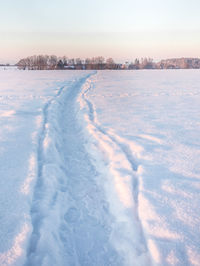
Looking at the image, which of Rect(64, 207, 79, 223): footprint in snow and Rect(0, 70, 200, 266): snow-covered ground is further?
Rect(64, 207, 79, 223): footprint in snow

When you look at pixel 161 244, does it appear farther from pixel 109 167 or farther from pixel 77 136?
pixel 77 136

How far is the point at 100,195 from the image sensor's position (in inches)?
108

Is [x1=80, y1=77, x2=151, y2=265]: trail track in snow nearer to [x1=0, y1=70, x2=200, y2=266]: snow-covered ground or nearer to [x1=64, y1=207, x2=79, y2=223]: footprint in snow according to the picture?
[x1=0, y1=70, x2=200, y2=266]: snow-covered ground

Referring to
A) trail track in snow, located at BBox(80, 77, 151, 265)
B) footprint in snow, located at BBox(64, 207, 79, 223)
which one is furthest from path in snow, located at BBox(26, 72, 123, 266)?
trail track in snow, located at BBox(80, 77, 151, 265)

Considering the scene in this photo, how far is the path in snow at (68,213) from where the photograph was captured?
1887mm

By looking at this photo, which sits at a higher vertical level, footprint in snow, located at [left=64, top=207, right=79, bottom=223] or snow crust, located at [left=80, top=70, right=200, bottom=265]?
snow crust, located at [left=80, top=70, right=200, bottom=265]

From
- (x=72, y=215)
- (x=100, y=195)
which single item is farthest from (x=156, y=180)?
(x=72, y=215)

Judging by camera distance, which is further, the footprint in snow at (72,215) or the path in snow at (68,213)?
the footprint in snow at (72,215)

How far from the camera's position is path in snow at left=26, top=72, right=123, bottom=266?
1.89 meters

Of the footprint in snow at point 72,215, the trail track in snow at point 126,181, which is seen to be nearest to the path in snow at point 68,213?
the footprint in snow at point 72,215

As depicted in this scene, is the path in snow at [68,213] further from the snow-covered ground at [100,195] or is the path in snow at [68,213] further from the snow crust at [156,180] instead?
the snow crust at [156,180]

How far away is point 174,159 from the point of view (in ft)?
10.9

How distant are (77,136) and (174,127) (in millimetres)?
2329

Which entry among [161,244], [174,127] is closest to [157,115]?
[174,127]
